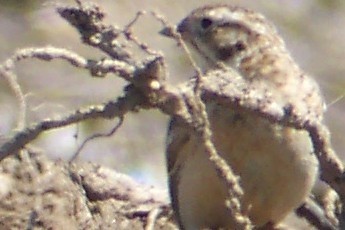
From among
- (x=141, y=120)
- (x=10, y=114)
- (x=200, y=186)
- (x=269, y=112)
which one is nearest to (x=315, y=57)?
(x=141, y=120)

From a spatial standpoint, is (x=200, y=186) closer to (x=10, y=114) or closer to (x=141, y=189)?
(x=141, y=189)

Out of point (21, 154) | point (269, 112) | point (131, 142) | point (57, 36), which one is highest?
A: point (57, 36)

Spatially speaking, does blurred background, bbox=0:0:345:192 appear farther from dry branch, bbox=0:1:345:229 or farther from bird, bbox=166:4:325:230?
dry branch, bbox=0:1:345:229

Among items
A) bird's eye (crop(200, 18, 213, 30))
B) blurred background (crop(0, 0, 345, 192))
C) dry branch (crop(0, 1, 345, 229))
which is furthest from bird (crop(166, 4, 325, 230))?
blurred background (crop(0, 0, 345, 192))

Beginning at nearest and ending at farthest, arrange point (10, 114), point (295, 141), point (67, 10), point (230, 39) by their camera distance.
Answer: point (67, 10), point (295, 141), point (230, 39), point (10, 114)

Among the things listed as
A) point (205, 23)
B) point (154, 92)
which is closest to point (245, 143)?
point (205, 23)

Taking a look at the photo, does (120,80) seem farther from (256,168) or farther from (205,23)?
(256,168)

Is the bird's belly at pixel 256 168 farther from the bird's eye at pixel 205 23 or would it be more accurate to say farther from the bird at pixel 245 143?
the bird's eye at pixel 205 23
